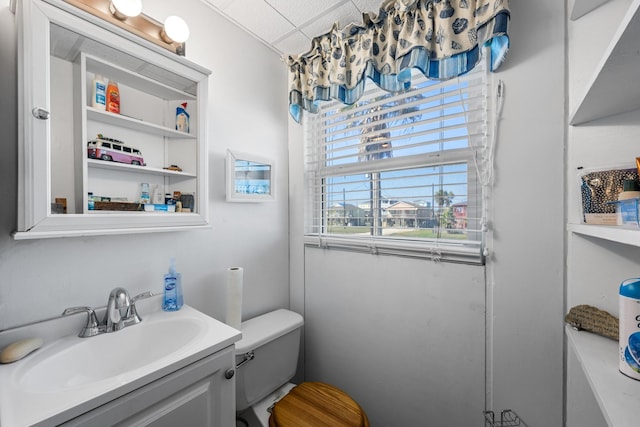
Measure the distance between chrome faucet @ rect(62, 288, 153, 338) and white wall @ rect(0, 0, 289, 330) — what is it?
0.06 meters

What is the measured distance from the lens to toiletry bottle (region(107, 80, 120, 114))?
0.98 metres

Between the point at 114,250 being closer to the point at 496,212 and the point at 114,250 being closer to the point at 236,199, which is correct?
the point at 236,199

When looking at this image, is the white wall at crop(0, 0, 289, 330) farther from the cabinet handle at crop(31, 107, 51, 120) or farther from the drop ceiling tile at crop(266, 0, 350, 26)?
the drop ceiling tile at crop(266, 0, 350, 26)

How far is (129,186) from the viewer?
1.04m

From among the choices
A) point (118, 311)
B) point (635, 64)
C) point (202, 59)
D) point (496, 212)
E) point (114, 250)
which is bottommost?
point (118, 311)

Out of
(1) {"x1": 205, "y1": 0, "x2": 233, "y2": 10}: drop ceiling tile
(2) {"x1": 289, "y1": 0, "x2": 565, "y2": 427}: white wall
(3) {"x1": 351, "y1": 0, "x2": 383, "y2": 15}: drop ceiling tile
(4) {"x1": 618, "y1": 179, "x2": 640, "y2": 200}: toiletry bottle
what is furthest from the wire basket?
(1) {"x1": 205, "y1": 0, "x2": 233, "y2": 10}: drop ceiling tile

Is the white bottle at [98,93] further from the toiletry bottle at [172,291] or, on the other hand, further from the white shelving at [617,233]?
the white shelving at [617,233]

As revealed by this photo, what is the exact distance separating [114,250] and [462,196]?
5.10ft

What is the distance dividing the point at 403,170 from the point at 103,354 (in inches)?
59.7

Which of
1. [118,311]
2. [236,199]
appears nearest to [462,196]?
[236,199]

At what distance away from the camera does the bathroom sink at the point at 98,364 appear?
0.60 meters

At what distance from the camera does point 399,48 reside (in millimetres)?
1175

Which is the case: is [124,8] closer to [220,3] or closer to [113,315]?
[220,3]

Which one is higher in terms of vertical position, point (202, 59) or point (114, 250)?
point (202, 59)
